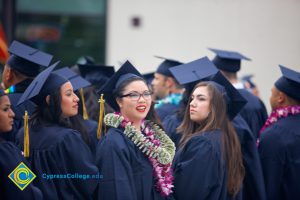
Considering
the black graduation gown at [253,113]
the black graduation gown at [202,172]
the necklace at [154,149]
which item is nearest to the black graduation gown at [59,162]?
the necklace at [154,149]

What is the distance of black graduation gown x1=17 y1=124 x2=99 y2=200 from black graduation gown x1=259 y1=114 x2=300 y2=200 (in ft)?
6.60

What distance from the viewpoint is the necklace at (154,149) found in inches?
174

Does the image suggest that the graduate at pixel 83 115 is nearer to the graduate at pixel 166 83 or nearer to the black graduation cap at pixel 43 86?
the black graduation cap at pixel 43 86

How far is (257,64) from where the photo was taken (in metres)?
11.9

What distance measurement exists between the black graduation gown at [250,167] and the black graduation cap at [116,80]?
1.48m

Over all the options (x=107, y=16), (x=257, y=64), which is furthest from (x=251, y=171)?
(x=107, y=16)

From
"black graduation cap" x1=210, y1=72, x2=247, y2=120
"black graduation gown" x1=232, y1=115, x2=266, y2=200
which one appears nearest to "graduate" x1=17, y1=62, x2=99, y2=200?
"black graduation cap" x1=210, y1=72, x2=247, y2=120

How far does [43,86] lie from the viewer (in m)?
4.63

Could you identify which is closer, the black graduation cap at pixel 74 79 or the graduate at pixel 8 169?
the graduate at pixel 8 169

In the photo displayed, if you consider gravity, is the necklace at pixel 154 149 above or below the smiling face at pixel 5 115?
below

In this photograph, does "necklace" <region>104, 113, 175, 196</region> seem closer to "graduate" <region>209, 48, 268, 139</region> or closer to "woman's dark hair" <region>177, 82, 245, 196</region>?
"woman's dark hair" <region>177, 82, 245, 196</region>

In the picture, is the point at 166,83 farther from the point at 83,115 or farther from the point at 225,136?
the point at 225,136

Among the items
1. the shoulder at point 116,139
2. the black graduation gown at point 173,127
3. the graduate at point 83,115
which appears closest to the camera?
the shoulder at point 116,139

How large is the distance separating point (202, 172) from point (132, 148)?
28.0 inches
